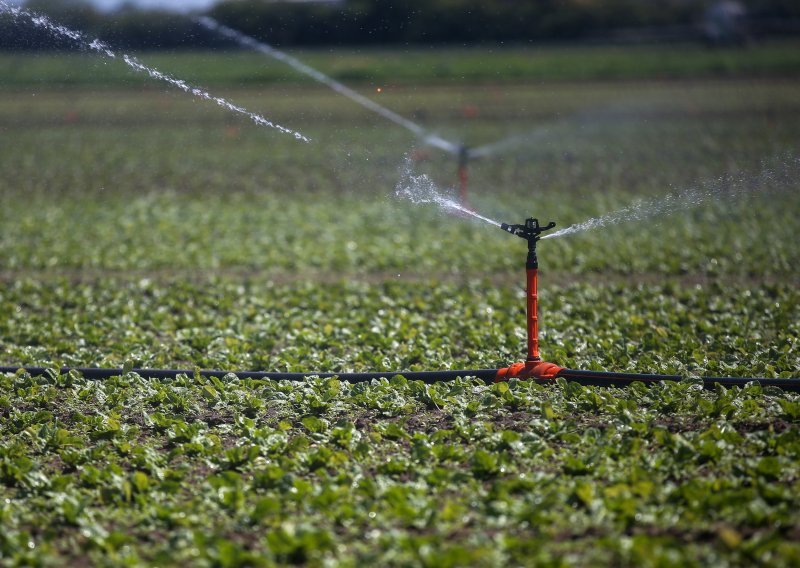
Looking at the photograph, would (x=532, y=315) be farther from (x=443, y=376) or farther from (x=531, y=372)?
(x=443, y=376)

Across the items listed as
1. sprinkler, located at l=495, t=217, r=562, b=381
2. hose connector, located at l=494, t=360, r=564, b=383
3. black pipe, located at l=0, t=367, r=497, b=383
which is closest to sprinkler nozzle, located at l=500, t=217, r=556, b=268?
sprinkler, located at l=495, t=217, r=562, b=381

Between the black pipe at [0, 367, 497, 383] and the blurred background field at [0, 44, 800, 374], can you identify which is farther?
the blurred background field at [0, 44, 800, 374]

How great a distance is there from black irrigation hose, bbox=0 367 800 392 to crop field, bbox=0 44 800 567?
0.14 metres

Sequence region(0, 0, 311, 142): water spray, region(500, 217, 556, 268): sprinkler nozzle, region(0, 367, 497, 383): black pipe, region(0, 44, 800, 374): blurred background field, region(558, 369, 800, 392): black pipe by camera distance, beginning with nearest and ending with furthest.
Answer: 1. region(558, 369, 800, 392): black pipe
2. region(500, 217, 556, 268): sprinkler nozzle
3. region(0, 367, 497, 383): black pipe
4. region(0, 0, 311, 142): water spray
5. region(0, 44, 800, 374): blurred background field

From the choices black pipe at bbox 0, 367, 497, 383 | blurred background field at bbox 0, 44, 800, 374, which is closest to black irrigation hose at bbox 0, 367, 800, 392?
black pipe at bbox 0, 367, 497, 383

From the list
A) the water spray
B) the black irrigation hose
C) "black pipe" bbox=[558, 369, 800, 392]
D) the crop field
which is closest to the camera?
the crop field

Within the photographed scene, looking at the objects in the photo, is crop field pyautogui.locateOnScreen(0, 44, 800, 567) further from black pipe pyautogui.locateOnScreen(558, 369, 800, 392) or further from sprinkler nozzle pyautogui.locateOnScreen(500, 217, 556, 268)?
sprinkler nozzle pyautogui.locateOnScreen(500, 217, 556, 268)

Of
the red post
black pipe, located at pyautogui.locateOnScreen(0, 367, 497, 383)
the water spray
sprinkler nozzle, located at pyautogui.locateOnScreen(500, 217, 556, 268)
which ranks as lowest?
black pipe, located at pyautogui.locateOnScreen(0, 367, 497, 383)

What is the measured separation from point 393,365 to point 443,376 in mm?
656

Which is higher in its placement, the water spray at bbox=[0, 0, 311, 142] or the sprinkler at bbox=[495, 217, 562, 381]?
the water spray at bbox=[0, 0, 311, 142]

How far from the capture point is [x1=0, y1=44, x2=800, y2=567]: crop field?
17.3 feet

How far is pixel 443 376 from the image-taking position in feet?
26.3

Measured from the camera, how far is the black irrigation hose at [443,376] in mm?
7473

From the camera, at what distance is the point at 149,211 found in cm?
1875
